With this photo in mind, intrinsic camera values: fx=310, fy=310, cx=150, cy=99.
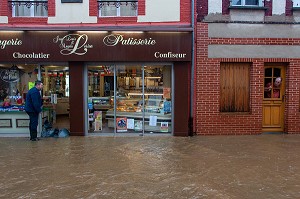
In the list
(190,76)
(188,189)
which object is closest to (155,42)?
(190,76)

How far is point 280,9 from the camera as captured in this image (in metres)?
10.1

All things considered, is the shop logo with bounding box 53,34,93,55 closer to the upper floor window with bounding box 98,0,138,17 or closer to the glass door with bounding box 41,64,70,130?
the glass door with bounding box 41,64,70,130

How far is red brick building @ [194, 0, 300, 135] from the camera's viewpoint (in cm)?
1006

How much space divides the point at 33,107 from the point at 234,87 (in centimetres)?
646

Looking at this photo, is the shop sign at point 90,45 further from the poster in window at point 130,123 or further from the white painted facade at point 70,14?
the poster in window at point 130,123

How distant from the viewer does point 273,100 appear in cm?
1062

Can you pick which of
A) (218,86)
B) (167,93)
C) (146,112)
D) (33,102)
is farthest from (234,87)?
(33,102)

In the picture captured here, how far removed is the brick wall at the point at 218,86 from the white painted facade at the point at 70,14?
11.9 ft

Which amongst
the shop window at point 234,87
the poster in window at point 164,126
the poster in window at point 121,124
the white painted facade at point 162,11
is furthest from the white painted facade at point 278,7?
the poster in window at point 121,124

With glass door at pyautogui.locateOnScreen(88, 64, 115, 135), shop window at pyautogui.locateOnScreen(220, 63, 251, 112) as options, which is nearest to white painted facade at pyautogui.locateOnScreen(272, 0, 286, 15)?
shop window at pyautogui.locateOnScreen(220, 63, 251, 112)

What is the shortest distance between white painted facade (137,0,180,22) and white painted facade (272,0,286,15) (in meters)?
3.17

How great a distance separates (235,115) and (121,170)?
517 centimetres

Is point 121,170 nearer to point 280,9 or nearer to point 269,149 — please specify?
point 269,149

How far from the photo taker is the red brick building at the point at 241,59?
10.1 m
